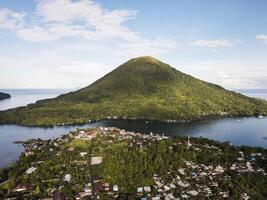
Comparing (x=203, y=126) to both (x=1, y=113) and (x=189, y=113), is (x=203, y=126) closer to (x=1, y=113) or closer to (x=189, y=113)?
(x=189, y=113)

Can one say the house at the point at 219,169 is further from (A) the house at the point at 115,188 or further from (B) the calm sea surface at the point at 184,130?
(B) the calm sea surface at the point at 184,130

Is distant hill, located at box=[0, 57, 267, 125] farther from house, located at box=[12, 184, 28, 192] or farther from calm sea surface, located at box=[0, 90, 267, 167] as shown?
house, located at box=[12, 184, 28, 192]

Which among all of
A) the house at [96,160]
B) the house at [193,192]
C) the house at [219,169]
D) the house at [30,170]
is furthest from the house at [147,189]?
the house at [30,170]

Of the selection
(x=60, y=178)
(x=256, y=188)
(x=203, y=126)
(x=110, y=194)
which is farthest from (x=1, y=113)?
(x=256, y=188)

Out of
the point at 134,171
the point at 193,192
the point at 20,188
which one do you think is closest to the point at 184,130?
the point at 134,171

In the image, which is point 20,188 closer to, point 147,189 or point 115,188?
point 115,188

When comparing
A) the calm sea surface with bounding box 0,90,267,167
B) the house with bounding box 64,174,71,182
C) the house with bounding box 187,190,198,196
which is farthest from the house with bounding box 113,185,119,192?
the calm sea surface with bounding box 0,90,267,167
